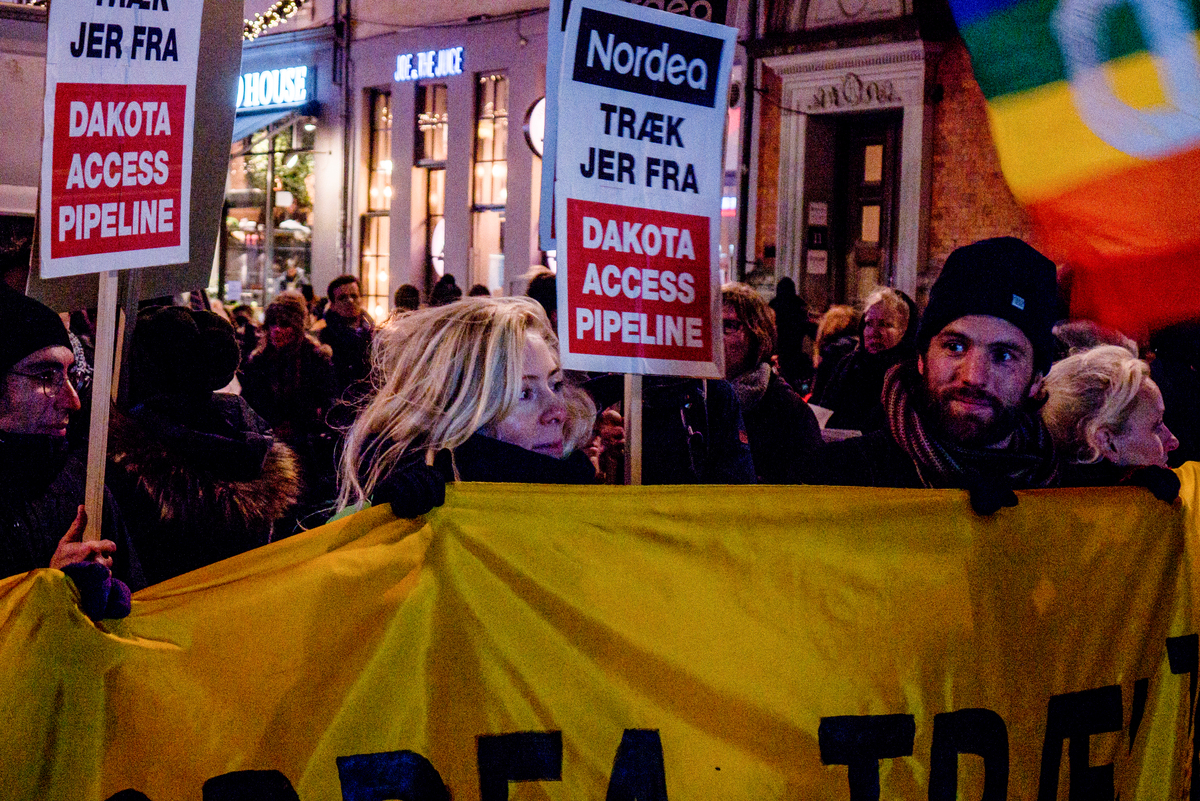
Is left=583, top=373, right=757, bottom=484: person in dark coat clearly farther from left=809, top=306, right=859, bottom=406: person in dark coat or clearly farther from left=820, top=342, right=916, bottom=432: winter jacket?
left=809, top=306, right=859, bottom=406: person in dark coat

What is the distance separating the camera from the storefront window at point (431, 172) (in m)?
19.3

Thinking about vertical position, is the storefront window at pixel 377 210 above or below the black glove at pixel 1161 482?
above

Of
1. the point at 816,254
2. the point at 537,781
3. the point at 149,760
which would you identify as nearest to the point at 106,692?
the point at 149,760

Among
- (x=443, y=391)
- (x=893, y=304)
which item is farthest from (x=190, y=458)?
(x=893, y=304)

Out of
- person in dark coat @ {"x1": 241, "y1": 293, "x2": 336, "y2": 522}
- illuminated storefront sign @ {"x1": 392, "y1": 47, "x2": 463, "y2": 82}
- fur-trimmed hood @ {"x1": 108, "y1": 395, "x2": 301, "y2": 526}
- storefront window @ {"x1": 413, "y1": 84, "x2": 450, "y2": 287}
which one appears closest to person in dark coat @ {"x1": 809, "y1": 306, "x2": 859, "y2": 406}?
person in dark coat @ {"x1": 241, "y1": 293, "x2": 336, "y2": 522}

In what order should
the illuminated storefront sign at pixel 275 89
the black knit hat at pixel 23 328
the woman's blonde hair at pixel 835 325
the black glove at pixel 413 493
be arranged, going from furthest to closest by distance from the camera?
the illuminated storefront sign at pixel 275 89 → the woman's blonde hair at pixel 835 325 → the black knit hat at pixel 23 328 → the black glove at pixel 413 493

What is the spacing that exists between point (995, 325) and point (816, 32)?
10.9 meters

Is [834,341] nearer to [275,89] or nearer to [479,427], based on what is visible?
[479,427]

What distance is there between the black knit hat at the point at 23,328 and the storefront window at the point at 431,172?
16382 mm

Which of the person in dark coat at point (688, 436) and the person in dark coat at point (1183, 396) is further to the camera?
the person in dark coat at point (1183, 396)

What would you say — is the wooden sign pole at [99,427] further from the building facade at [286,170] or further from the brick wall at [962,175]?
the building facade at [286,170]

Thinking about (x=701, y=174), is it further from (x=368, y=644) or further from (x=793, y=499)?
(x=368, y=644)

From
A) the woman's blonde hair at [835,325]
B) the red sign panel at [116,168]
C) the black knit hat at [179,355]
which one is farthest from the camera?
the woman's blonde hair at [835,325]

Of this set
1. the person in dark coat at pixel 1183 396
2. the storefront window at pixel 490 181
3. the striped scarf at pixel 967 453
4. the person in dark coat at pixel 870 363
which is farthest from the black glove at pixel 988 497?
the storefront window at pixel 490 181
